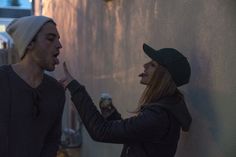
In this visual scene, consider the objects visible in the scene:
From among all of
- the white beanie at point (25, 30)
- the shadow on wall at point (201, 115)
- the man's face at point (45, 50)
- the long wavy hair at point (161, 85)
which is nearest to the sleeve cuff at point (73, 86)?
the man's face at point (45, 50)

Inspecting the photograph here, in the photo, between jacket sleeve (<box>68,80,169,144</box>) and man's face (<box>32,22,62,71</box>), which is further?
man's face (<box>32,22,62,71</box>)

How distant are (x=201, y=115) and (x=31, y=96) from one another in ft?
3.63

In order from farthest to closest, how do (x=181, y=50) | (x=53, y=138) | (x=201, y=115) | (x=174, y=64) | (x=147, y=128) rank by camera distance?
(x=181, y=50) < (x=201, y=115) < (x=53, y=138) < (x=174, y=64) < (x=147, y=128)

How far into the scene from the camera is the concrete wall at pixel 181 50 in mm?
3189

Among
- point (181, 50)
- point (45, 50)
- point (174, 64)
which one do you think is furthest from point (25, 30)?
point (181, 50)

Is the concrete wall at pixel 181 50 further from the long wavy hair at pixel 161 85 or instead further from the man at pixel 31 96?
the man at pixel 31 96

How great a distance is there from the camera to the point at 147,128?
3.07 metres

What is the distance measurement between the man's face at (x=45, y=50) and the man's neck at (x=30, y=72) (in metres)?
0.04

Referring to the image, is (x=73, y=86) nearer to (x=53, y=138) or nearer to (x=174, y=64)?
(x=53, y=138)

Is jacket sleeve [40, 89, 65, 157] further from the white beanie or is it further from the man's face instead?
the white beanie

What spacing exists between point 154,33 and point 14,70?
1.46 metres

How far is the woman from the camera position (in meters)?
3.10

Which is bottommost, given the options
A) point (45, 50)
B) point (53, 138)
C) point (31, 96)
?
point (53, 138)

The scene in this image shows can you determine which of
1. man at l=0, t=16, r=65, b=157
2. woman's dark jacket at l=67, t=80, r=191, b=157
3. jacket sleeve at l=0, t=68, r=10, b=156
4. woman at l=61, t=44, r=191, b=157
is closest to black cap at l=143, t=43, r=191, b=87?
woman at l=61, t=44, r=191, b=157
